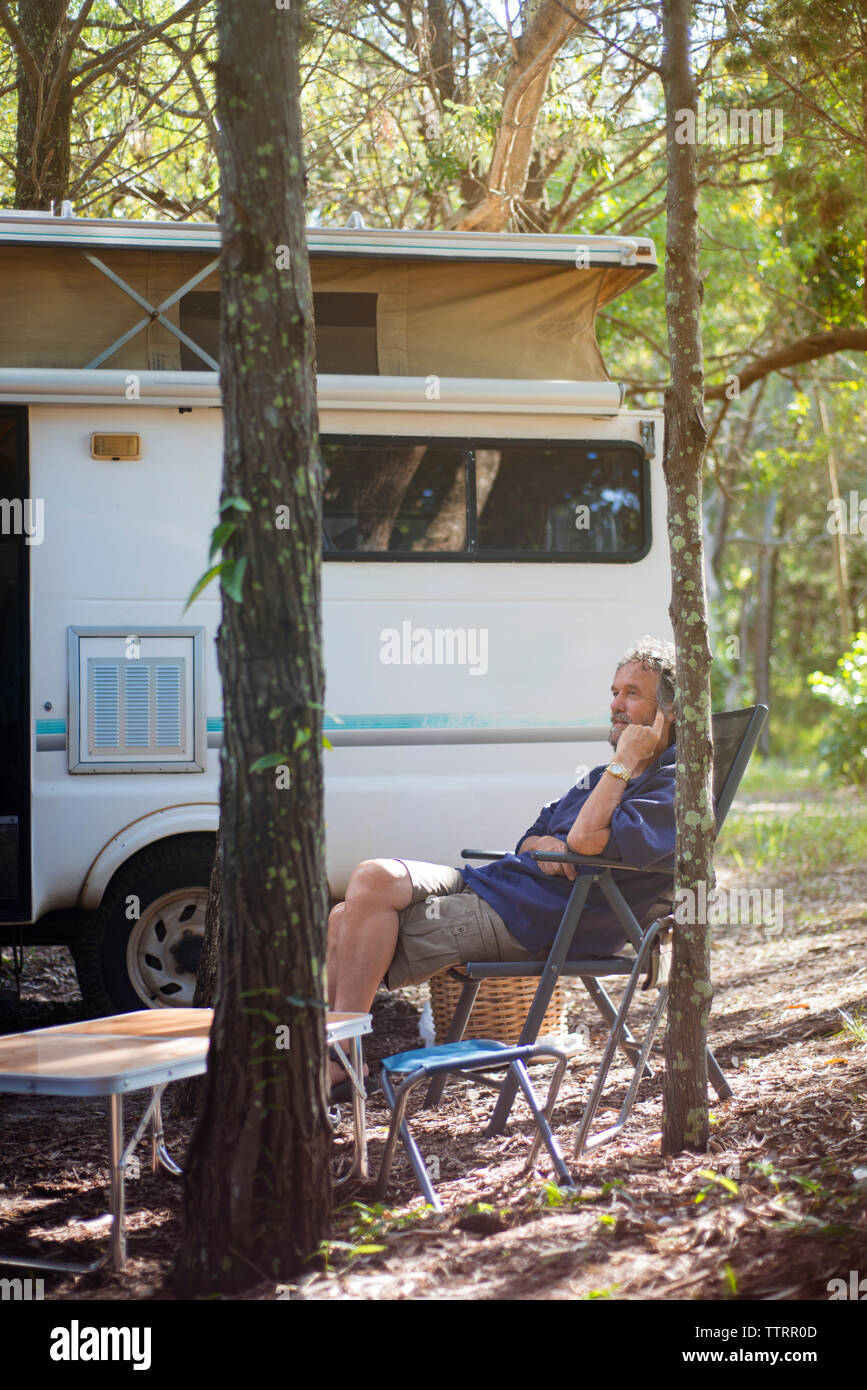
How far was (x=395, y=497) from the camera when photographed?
526cm

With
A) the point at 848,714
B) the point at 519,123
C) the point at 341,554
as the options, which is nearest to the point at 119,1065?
the point at 341,554

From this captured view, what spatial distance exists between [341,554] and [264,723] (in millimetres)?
2638

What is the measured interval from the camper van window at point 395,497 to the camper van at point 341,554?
0.04ft

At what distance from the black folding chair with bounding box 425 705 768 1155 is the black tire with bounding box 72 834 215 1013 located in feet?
4.67

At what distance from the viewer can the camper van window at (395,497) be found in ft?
17.1

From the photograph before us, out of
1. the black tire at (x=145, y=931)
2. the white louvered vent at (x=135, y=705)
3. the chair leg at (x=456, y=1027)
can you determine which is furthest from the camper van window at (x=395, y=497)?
the chair leg at (x=456, y=1027)

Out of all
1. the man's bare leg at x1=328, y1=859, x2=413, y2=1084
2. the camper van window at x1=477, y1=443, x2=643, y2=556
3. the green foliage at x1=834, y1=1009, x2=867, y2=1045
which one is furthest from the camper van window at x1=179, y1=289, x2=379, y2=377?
the green foliage at x1=834, y1=1009, x2=867, y2=1045

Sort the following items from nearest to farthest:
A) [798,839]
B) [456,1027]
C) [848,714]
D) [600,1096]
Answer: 1. [600,1096]
2. [456,1027]
3. [798,839]
4. [848,714]

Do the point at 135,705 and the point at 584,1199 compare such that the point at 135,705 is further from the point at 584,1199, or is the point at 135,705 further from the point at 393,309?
the point at 584,1199
